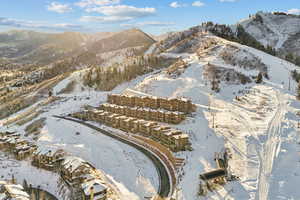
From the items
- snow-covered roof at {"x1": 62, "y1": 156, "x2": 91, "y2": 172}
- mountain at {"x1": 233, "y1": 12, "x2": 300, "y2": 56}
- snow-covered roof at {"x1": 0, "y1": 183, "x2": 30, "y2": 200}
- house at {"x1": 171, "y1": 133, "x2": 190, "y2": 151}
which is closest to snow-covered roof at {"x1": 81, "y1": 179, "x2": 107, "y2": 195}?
snow-covered roof at {"x1": 62, "y1": 156, "x2": 91, "y2": 172}

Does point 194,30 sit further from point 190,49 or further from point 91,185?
point 91,185

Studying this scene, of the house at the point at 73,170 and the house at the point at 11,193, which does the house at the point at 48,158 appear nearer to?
the house at the point at 73,170

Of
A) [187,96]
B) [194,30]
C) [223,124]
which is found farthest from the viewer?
[194,30]

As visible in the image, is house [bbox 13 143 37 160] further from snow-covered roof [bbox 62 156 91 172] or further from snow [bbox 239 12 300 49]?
snow [bbox 239 12 300 49]

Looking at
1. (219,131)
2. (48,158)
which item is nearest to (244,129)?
(219,131)

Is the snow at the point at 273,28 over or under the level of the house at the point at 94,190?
over

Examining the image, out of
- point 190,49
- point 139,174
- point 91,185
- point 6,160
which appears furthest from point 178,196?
point 190,49

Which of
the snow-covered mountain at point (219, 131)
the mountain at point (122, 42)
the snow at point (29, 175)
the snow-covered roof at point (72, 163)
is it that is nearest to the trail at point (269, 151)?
the snow-covered mountain at point (219, 131)
